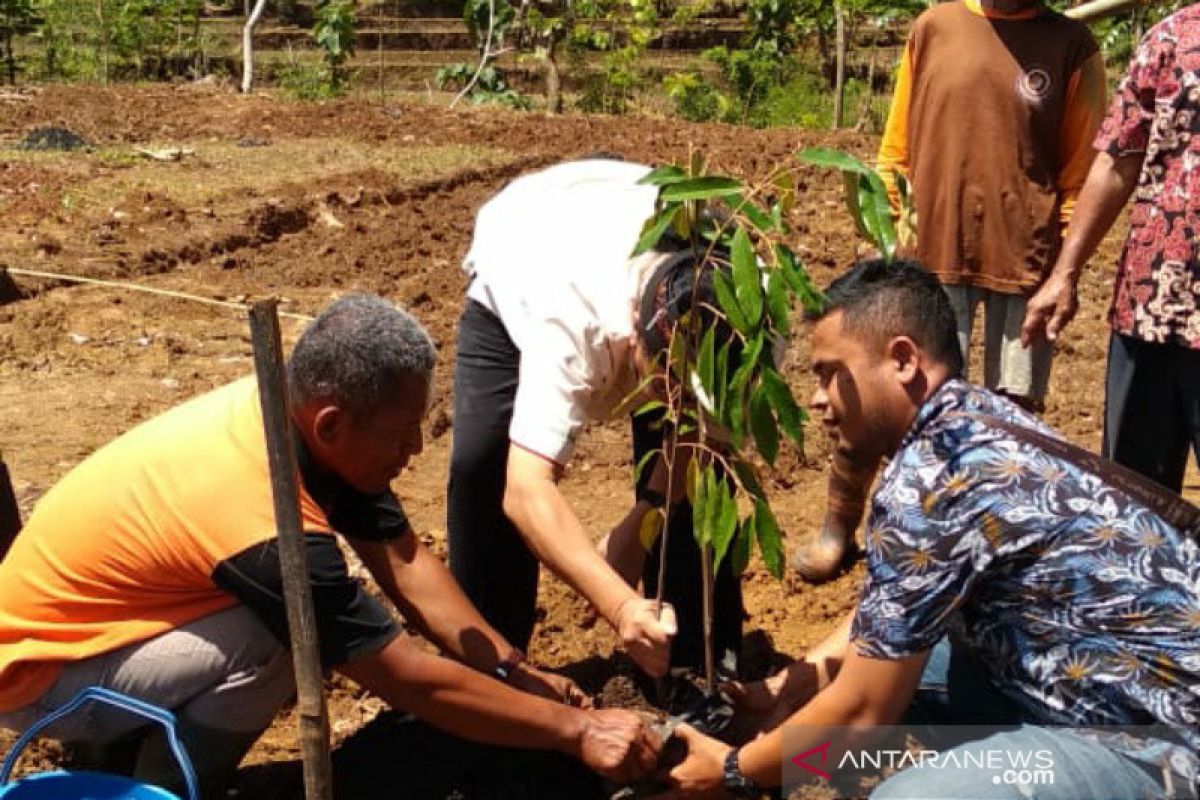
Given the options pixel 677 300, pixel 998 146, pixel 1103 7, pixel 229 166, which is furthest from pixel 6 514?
pixel 229 166

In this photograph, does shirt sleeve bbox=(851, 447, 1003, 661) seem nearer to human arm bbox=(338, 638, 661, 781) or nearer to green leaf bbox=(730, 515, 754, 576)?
green leaf bbox=(730, 515, 754, 576)

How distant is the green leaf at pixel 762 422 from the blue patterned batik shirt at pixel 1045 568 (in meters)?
0.24

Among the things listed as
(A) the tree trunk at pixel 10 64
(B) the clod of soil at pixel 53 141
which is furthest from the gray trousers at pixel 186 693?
(A) the tree trunk at pixel 10 64

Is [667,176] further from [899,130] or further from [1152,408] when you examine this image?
[899,130]

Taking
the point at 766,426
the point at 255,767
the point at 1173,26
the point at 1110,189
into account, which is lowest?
the point at 255,767

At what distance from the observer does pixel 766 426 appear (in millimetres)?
2369

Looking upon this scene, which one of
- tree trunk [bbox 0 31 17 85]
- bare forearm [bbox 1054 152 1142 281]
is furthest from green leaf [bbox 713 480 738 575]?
tree trunk [bbox 0 31 17 85]

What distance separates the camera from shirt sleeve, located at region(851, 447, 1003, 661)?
2131 millimetres

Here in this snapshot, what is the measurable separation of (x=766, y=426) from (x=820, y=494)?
252 cm

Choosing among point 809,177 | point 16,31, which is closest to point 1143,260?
point 809,177

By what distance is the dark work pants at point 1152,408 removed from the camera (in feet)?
10.2

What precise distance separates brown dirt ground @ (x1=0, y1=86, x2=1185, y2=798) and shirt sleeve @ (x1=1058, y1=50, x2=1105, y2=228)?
4.13ft

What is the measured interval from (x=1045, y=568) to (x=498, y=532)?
4.54 ft

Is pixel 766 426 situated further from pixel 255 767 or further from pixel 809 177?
pixel 809 177
